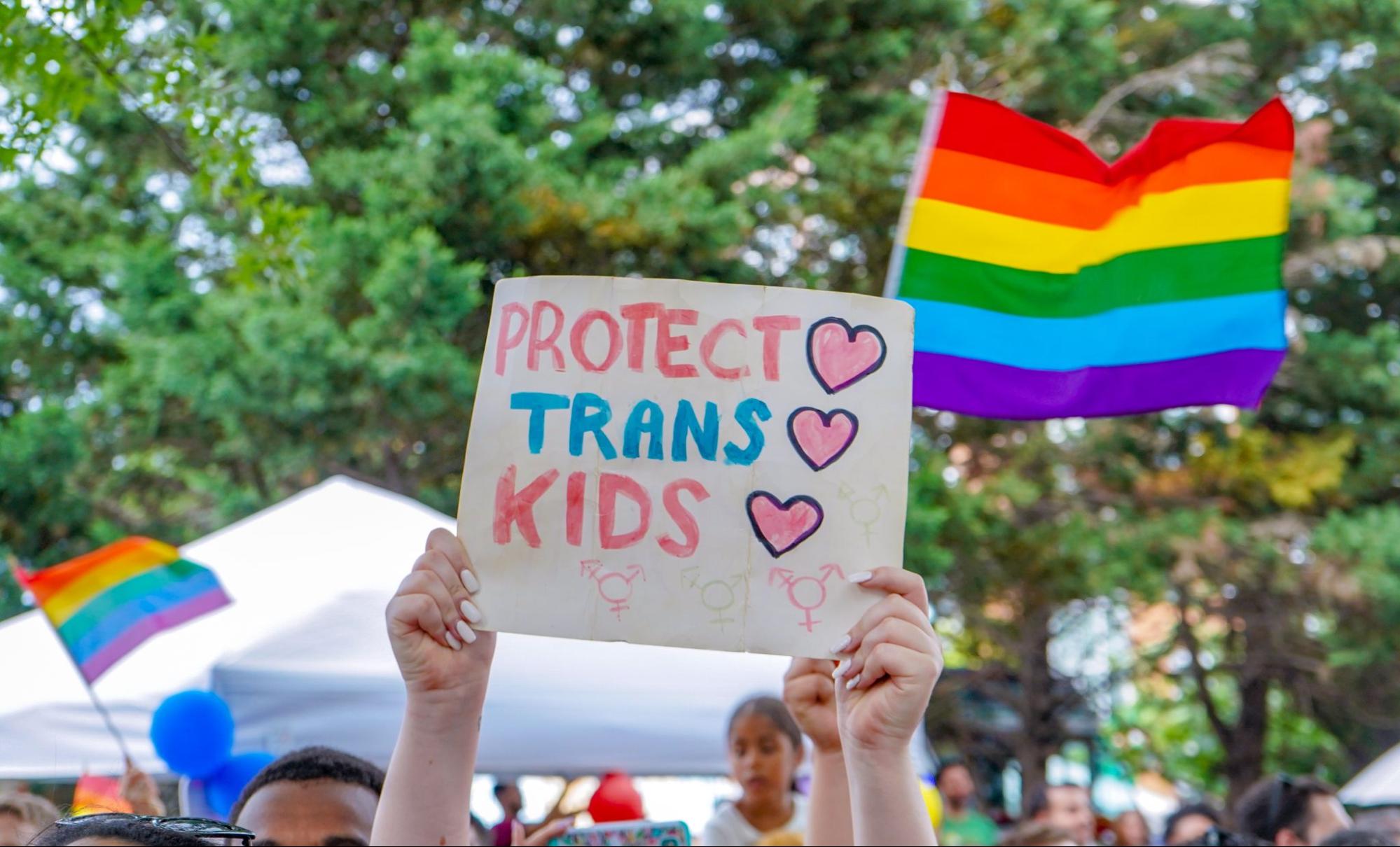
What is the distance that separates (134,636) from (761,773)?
2.18 meters

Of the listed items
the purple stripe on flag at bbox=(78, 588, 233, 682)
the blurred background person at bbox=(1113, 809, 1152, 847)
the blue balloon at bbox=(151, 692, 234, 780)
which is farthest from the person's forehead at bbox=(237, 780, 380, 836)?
the blurred background person at bbox=(1113, 809, 1152, 847)

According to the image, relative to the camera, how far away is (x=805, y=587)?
6.32 feet

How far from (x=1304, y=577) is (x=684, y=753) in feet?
27.5

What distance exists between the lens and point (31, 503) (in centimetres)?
988

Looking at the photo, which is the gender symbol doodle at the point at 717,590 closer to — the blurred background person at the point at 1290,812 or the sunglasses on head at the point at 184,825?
the sunglasses on head at the point at 184,825

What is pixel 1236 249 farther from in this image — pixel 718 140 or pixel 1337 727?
pixel 1337 727

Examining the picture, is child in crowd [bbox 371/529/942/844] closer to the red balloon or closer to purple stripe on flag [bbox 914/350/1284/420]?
purple stripe on flag [bbox 914/350/1284/420]

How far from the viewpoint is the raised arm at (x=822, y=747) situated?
7.55 feet

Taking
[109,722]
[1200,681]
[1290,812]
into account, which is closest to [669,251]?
[109,722]

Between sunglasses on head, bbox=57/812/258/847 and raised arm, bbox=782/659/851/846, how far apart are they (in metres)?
0.94

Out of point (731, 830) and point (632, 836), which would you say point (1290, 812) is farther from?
point (632, 836)

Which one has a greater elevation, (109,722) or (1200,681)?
(1200,681)

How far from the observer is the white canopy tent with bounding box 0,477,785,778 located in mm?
4738

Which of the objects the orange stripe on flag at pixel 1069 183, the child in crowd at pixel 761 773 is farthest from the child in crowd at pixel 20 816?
the orange stripe on flag at pixel 1069 183
